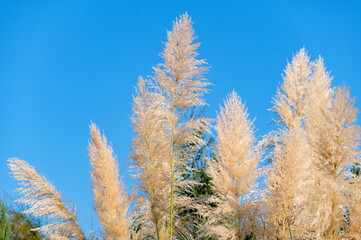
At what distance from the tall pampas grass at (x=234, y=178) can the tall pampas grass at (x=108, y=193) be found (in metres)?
0.88

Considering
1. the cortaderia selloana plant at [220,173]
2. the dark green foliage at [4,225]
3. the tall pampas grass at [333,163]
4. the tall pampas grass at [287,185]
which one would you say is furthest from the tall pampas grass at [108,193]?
the dark green foliage at [4,225]

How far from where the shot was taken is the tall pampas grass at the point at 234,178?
417 centimetres

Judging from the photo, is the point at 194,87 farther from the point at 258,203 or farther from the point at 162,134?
the point at 258,203

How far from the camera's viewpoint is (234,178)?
433cm

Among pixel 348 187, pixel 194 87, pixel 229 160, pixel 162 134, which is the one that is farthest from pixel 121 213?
pixel 348 187

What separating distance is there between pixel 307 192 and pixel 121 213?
1.94 m

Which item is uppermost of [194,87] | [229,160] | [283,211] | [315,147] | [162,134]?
[194,87]

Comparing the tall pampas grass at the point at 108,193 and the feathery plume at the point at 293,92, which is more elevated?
the feathery plume at the point at 293,92

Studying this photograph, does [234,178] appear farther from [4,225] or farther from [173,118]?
[4,225]

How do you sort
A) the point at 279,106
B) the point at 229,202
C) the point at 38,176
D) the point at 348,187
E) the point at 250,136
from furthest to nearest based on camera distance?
the point at 279,106, the point at 38,176, the point at 250,136, the point at 229,202, the point at 348,187

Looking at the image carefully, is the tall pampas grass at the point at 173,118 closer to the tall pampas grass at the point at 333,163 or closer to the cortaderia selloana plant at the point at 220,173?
the cortaderia selloana plant at the point at 220,173

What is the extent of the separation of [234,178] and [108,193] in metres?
1.34

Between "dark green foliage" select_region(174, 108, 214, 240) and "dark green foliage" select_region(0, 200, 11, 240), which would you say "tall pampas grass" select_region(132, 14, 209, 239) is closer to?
"dark green foliage" select_region(174, 108, 214, 240)

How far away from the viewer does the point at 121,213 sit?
4.47 meters
